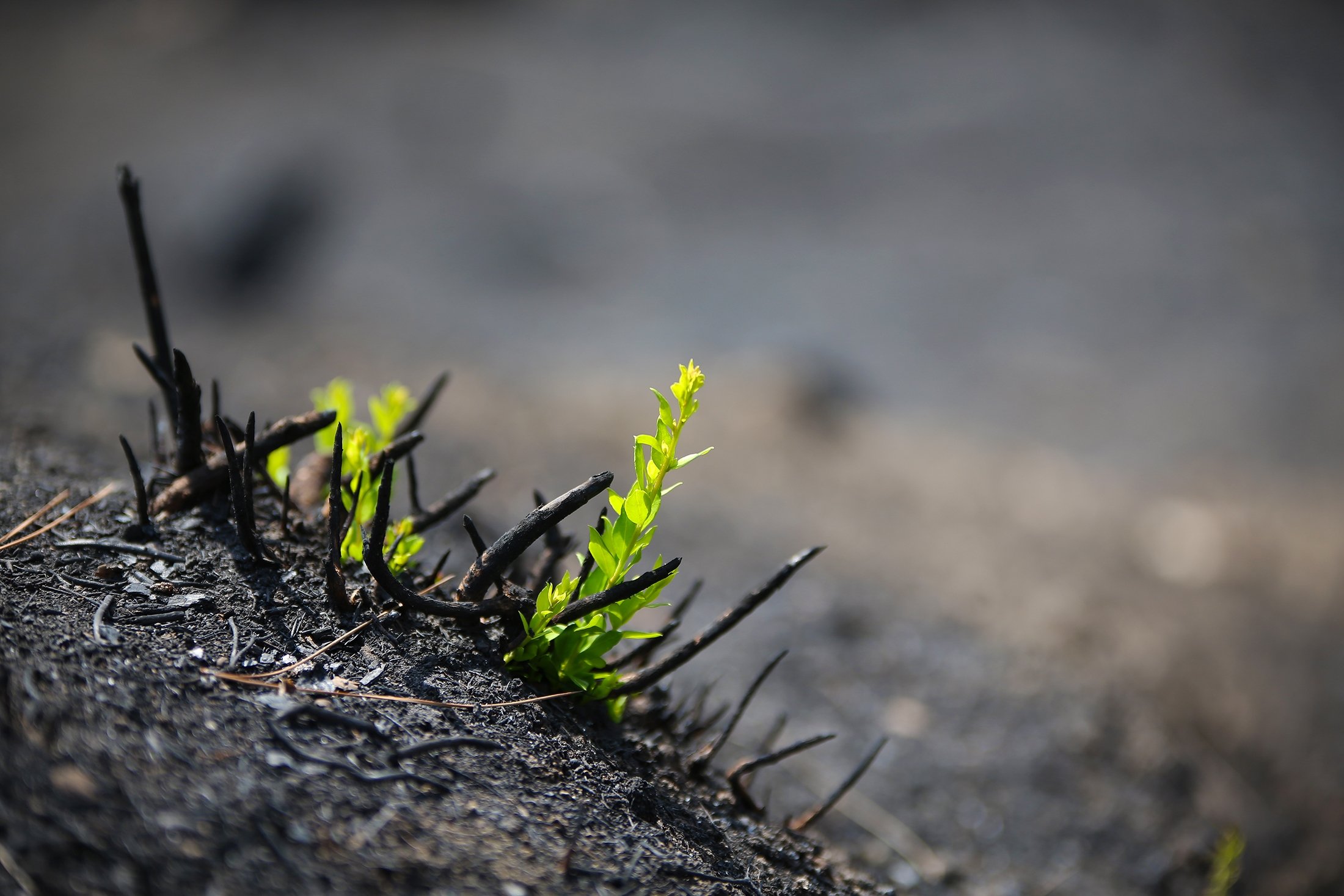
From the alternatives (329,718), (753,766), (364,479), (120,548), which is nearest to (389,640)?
(329,718)

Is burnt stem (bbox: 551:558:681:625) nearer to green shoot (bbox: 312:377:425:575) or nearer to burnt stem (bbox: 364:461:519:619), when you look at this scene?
burnt stem (bbox: 364:461:519:619)

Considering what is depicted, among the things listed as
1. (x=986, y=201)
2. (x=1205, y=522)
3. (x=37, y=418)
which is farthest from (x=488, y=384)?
(x=986, y=201)

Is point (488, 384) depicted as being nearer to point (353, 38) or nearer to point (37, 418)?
point (37, 418)

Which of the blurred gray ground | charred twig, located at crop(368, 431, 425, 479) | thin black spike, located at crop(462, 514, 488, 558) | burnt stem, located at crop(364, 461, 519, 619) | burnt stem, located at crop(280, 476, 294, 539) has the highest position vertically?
the blurred gray ground

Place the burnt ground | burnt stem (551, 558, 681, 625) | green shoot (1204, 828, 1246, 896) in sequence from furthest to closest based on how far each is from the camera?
green shoot (1204, 828, 1246, 896), burnt stem (551, 558, 681, 625), the burnt ground

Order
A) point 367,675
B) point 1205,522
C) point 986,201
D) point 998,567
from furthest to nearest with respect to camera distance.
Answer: point 986,201 → point 1205,522 → point 998,567 → point 367,675

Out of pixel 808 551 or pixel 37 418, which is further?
pixel 37 418

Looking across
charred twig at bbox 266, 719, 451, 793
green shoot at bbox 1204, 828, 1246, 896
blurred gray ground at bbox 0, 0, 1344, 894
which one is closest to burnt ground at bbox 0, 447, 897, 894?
charred twig at bbox 266, 719, 451, 793

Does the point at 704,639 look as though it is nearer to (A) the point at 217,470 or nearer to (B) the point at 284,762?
(B) the point at 284,762
